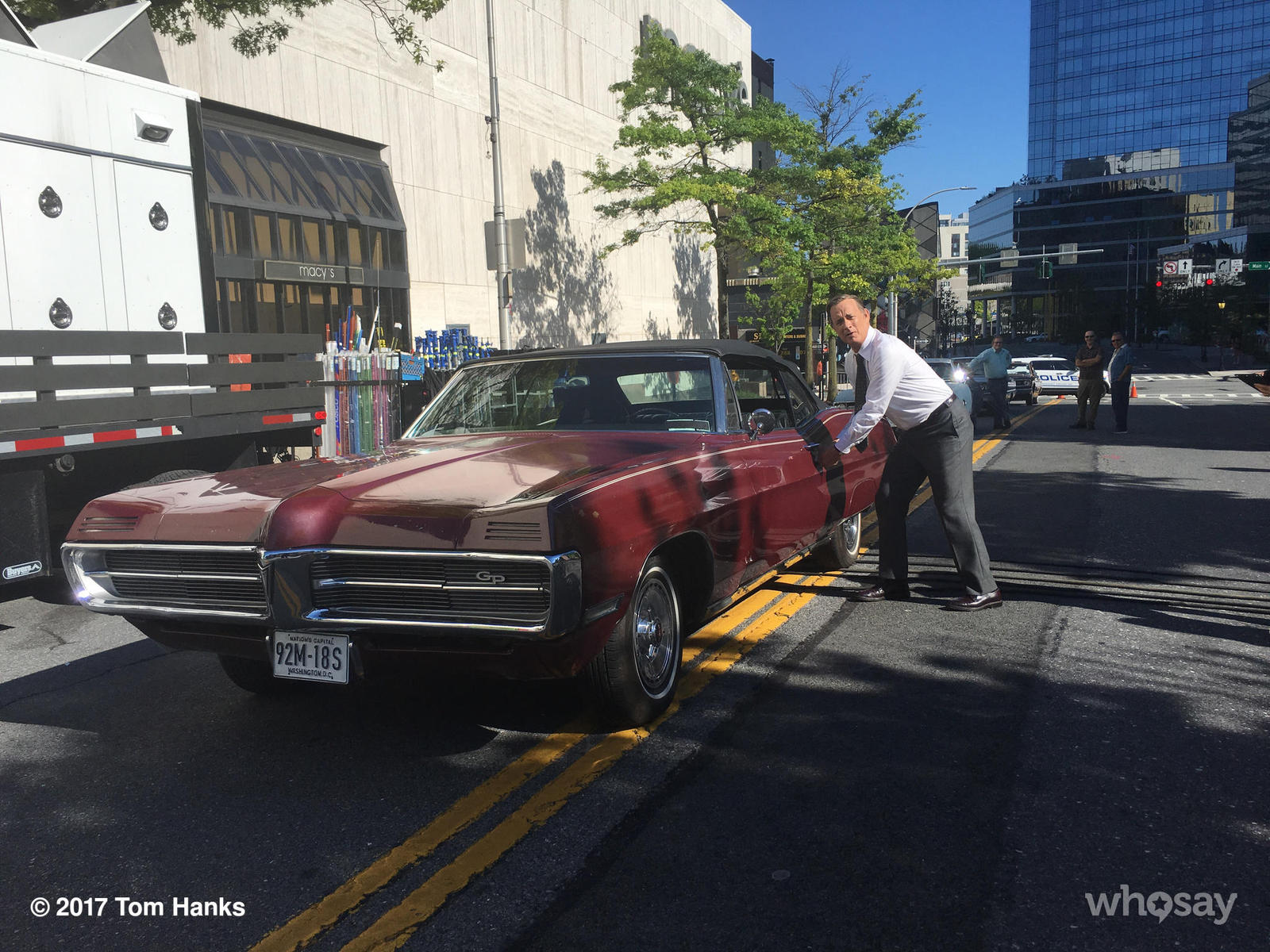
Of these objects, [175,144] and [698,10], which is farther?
[698,10]

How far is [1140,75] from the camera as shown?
128 meters

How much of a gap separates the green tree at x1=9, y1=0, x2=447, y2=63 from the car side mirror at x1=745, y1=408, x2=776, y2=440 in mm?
9815

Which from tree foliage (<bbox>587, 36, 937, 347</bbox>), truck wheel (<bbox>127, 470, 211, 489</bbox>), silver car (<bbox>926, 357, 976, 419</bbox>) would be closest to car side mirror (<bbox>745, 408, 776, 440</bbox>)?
truck wheel (<bbox>127, 470, 211, 489</bbox>)

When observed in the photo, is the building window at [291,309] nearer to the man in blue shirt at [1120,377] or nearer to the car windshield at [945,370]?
the car windshield at [945,370]

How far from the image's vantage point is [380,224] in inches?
802

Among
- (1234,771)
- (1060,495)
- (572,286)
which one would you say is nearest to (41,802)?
(1234,771)

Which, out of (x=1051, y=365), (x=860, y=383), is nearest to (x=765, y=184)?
(x=1051, y=365)

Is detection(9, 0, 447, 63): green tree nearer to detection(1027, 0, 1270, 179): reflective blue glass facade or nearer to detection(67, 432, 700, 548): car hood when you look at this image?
detection(67, 432, 700, 548): car hood

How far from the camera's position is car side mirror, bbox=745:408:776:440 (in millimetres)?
4828

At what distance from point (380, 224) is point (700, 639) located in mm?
17158

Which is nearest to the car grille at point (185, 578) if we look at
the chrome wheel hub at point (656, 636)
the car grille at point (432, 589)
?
the car grille at point (432, 589)

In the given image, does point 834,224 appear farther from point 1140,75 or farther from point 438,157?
point 1140,75

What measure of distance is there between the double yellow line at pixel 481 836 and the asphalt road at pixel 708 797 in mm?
10

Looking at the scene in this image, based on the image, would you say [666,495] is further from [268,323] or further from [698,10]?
[698,10]
